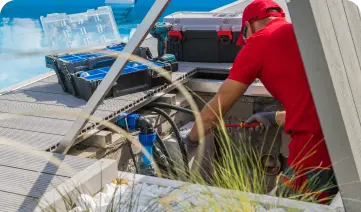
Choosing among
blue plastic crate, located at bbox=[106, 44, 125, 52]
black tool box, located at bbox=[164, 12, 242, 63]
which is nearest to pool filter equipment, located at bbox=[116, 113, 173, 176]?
blue plastic crate, located at bbox=[106, 44, 125, 52]

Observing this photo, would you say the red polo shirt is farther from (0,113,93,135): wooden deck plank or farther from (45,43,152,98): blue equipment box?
(45,43,152,98): blue equipment box

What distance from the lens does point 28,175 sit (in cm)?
278

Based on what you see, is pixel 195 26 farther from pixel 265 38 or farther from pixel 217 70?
pixel 265 38

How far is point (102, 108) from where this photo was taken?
405cm

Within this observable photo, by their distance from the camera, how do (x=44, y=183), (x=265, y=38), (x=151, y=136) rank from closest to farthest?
(x=44, y=183) → (x=265, y=38) → (x=151, y=136)

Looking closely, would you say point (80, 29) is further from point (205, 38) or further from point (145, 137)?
point (145, 137)

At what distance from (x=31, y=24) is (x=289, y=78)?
16807 mm

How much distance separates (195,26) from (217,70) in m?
0.67

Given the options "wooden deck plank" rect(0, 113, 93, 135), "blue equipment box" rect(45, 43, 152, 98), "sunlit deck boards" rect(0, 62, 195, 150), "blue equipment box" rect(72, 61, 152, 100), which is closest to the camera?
"sunlit deck boards" rect(0, 62, 195, 150)

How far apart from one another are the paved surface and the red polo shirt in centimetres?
120

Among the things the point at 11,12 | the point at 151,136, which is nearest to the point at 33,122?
the point at 151,136

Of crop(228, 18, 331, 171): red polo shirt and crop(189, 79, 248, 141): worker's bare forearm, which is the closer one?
crop(228, 18, 331, 171): red polo shirt

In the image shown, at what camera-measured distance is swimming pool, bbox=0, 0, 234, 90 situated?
1189 cm

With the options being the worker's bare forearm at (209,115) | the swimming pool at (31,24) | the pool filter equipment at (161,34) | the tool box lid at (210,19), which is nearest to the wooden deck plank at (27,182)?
the worker's bare forearm at (209,115)
